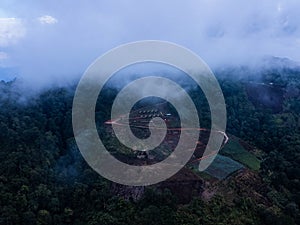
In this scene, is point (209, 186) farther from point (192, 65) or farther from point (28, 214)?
point (192, 65)

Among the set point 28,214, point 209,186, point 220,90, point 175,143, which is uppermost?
point 220,90

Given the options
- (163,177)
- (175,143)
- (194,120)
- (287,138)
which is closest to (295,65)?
(287,138)

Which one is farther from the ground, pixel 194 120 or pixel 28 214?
pixel 194 120

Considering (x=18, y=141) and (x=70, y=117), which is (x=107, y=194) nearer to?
(x=18, y=141)

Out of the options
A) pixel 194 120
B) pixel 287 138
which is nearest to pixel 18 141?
pixel 194 120

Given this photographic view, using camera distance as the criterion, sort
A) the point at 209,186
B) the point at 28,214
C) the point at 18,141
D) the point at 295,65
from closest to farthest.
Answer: the point at 28,214, the point at 209,186, the point at 18,141, the point at 295,65

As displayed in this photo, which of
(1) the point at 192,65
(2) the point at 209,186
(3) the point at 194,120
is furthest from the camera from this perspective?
(1) the point at 192,65

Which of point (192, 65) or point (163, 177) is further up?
point (192, 65)

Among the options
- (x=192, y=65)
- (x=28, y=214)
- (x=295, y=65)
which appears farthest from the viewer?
(x=295, y=65)

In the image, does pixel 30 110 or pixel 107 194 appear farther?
pixel 30 110
